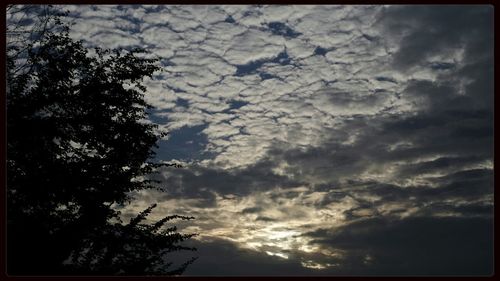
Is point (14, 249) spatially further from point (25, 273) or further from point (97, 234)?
point (97, 234)

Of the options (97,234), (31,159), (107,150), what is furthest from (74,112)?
(97,234)

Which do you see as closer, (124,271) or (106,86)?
(124,271)

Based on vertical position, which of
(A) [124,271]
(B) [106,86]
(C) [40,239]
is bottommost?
(A) [124,271]

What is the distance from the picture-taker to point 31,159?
10055 mm

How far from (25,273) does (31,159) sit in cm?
303

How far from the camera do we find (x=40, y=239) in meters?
10.3

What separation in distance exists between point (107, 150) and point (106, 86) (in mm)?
2382

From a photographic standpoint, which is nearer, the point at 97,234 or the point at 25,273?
the point at 25,273
